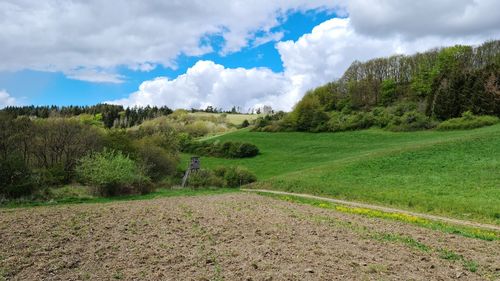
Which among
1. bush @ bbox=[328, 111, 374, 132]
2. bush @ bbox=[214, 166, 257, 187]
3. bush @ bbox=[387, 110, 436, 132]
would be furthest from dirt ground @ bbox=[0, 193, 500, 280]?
bush @ bbox=[328, 111, 374, 132]

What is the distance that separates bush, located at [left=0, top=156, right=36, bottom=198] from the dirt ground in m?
14.7

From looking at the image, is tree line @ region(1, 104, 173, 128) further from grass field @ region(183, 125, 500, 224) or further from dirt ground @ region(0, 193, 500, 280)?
dirt ground @ region(0, 193, 500, 280)

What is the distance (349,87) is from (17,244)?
93452 millimetres

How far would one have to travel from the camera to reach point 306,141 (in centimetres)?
7975

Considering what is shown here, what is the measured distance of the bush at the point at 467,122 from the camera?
61.8 m

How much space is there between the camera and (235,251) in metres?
12.0

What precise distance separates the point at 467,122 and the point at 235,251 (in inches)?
2446

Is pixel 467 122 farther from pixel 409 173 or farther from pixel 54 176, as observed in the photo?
pixel 54 176

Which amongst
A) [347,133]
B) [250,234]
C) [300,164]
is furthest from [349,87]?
[250,234]

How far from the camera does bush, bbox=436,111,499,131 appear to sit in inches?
2431

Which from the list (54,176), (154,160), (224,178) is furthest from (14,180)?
(224,178)

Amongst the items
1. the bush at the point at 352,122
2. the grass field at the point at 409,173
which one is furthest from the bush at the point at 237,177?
the bush at the point at 352,122

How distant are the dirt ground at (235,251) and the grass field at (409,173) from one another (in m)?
11.2

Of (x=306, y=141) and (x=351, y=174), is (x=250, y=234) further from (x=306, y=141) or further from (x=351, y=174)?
(x=306, y=141)
